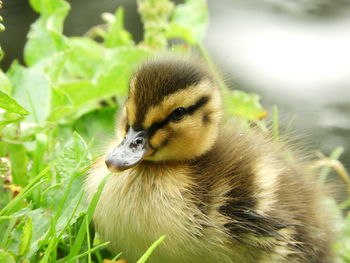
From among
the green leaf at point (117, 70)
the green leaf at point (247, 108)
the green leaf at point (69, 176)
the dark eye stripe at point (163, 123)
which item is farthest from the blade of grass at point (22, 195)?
the green leaf at point (247, 108)

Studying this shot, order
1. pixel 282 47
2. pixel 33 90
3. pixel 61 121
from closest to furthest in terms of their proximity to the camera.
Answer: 1. pixel 33 90
2. pixel 61 121
3. pixel 282 47

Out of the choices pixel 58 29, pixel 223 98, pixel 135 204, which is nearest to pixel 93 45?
pixel 58 29

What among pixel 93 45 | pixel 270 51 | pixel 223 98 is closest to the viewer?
pixel 223 98

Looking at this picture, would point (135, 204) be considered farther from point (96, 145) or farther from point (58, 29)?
point (58, 29)

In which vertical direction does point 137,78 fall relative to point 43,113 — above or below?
above

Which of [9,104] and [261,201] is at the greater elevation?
[9,104]

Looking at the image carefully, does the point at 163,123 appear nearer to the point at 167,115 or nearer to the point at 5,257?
the point at 167,115

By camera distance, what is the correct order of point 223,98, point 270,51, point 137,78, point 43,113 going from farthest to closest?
point 270,51
point 43,113
point 223,98
point 137,78

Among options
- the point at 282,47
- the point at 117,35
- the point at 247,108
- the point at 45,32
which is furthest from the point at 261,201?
the point at 282,47

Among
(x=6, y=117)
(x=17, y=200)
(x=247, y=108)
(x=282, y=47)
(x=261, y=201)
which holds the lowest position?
(x=282, y=47)
